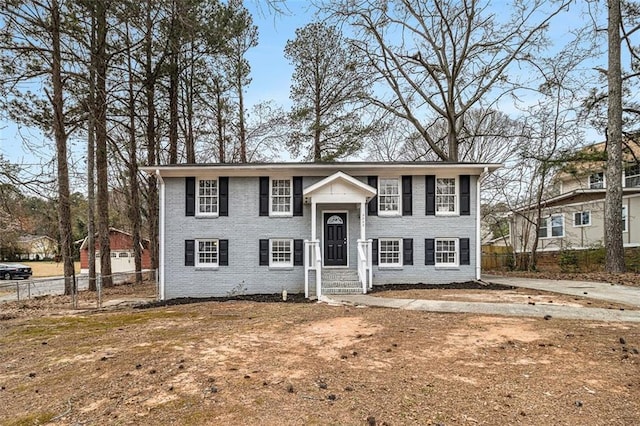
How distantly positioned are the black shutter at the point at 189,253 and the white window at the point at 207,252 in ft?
0.45

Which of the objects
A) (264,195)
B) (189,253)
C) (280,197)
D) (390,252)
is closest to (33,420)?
(189,253)

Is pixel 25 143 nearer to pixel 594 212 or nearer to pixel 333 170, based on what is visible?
pixel 333 170

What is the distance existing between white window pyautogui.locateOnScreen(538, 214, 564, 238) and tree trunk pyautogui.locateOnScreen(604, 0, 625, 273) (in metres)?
10.0

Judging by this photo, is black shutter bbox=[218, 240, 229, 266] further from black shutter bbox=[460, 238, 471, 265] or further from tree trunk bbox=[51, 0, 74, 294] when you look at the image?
black shutter bbox=[460, 238, 471, 265]

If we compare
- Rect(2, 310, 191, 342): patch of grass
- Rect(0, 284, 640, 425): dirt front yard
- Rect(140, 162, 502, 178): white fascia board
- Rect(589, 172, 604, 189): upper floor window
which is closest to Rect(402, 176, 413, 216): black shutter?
Rect(140, 162, 502, 178): white fascia board

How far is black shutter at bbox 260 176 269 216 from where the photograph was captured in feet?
46.5

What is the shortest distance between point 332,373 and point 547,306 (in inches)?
254

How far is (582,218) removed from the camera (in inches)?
938

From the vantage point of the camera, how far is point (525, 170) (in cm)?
2261

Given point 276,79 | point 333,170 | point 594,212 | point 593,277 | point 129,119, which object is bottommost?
point 593,277

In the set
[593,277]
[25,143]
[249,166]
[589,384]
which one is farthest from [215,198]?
[593,277]

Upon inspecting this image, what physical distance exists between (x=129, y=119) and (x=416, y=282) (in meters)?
14.8

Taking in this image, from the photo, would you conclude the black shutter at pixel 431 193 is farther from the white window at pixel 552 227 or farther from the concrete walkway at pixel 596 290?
the white window at pixel 552 227

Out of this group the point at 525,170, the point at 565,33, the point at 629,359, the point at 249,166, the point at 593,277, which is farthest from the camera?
the point at 525,170
